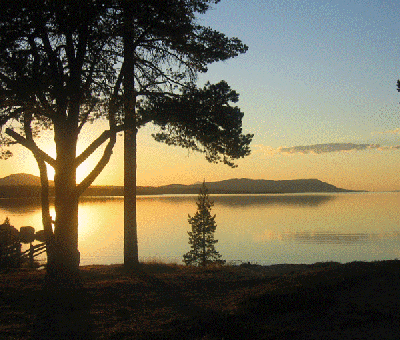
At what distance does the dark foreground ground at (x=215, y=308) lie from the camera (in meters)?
7.46

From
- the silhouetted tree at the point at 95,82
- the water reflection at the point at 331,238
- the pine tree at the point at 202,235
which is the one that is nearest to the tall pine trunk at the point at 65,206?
the silhouetted tree at the point at 95,82

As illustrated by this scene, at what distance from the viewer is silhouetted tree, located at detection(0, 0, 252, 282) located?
1243cm

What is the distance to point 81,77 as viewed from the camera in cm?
1362

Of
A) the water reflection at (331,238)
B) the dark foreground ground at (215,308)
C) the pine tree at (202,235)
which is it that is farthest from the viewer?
the water reflection at (331,238)

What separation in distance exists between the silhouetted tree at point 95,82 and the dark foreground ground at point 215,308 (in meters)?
2.73

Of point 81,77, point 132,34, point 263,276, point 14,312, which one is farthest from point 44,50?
point 263,276

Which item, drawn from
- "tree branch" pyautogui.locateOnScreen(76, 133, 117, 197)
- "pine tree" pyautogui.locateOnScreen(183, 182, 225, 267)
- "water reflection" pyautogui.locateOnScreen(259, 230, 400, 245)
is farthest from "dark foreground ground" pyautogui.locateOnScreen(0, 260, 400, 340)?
"water reflection" pyautogui.locateOnScreen(259, 230, 400, 245)

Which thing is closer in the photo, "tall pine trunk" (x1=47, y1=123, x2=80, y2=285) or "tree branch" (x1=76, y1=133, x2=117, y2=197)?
"tall pine trunk" (x1=47, y1=123, x2=80, y2=285)

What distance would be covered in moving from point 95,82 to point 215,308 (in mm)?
8335

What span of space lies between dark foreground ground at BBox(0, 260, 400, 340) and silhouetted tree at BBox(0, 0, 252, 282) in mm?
2733

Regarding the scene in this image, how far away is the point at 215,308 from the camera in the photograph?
9312 mm

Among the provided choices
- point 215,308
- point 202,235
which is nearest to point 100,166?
point 215,308

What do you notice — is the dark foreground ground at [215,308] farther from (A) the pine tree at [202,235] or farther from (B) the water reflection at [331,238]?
(B) the water reflection at [331,238]

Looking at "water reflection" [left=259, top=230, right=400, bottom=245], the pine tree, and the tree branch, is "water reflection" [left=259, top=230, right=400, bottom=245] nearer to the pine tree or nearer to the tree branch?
the pine tree
